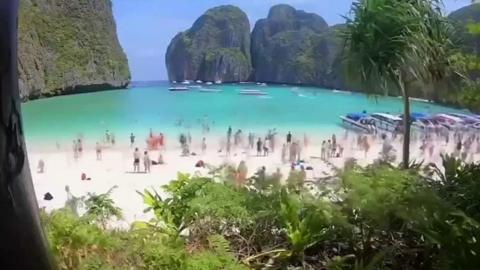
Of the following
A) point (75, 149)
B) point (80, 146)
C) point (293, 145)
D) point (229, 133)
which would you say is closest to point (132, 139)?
point (80, 146)

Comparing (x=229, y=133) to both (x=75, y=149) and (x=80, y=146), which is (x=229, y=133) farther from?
(x=75, y=149)

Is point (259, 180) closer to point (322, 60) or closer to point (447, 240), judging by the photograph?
point (447, 240)

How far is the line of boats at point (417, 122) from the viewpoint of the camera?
819 cm

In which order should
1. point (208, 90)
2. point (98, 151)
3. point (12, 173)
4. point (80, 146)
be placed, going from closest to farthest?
point (12, 173) < point (98, 151) < point (80, 146) < point (208, 90)

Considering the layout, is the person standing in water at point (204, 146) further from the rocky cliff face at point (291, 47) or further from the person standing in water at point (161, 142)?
the rocky cliff face at point (291, 47)

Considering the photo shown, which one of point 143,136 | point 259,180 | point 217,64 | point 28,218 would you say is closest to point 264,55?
point 217,64

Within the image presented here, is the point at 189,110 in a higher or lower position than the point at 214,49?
lower

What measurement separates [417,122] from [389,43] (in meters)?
5.01

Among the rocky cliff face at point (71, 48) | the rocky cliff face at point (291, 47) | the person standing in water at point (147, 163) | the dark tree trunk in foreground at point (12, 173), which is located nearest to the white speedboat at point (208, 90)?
the rocky cliff face at point (291, 47)

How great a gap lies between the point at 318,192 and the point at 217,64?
14.0 metres

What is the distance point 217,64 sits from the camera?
614 inches

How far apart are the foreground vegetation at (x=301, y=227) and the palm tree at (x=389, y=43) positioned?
2.05 m

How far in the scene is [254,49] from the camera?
16.2m

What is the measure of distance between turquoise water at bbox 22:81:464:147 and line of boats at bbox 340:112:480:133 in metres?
0.23
